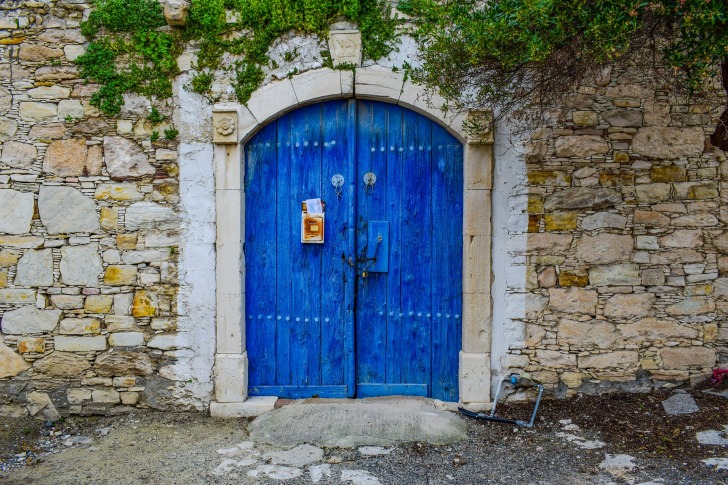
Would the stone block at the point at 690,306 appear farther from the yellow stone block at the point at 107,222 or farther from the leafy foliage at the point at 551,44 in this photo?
the yellow stone block at the point at 107,222

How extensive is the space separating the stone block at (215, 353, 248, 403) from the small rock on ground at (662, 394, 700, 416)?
285 cm

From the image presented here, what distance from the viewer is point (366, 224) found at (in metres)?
4.24

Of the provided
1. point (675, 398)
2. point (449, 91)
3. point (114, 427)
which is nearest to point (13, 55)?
point (114, 427)

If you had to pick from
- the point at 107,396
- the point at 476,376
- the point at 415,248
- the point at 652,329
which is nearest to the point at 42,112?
the point at 107,396

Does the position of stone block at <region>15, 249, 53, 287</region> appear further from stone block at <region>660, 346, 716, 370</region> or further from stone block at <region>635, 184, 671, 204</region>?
stone block at <region>660, 346, 716, 370</region>

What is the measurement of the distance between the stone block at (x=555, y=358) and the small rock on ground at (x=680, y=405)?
631 millimetres

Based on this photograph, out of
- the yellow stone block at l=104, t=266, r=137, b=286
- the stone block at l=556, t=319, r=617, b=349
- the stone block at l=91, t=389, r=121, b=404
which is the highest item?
the yellow stone block at l=104, t=266, r=137, b=286

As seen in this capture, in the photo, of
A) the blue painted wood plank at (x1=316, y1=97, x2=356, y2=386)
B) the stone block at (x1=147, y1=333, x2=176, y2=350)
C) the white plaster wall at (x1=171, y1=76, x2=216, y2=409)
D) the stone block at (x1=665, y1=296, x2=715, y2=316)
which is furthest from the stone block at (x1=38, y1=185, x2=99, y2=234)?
the stone block at (x1=665, y1=296, x2=715, y2=316)

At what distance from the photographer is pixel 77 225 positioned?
13.5ft

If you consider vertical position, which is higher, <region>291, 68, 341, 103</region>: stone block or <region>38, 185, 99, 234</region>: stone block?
<region>291, 68, 341, 103</region>: stone block

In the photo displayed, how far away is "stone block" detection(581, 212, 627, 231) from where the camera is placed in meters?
4.07

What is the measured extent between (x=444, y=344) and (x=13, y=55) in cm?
362

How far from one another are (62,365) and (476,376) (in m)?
2.87

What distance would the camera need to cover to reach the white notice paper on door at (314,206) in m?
4.21
